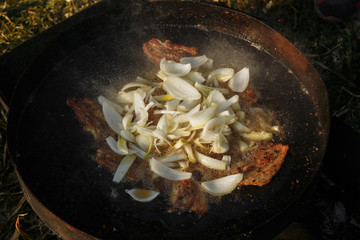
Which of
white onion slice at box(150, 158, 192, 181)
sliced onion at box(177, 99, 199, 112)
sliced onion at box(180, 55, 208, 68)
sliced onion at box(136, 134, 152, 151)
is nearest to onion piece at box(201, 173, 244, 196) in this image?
white onion slice at box(150, 158, 192, 181)

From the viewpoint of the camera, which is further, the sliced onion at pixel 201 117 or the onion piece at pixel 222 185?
the sliced onion at pixel 201 117

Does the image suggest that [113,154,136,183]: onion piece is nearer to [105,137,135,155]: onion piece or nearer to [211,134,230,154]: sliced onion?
[105,137,135,155]: onion piece

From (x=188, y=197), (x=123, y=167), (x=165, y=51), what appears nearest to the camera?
(x=188, y=197)

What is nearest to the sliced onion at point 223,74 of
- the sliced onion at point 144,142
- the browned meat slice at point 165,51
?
the browned meat slice at point 165,51

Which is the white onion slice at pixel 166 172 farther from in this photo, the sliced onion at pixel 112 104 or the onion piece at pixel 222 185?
the sliced onion at pixel 112 104

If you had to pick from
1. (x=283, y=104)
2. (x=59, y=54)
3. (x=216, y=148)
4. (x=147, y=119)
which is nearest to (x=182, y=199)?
(x=216, y=148)

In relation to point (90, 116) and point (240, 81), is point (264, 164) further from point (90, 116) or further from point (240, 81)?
point (90, 116)

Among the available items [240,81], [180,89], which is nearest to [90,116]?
[180,89]
